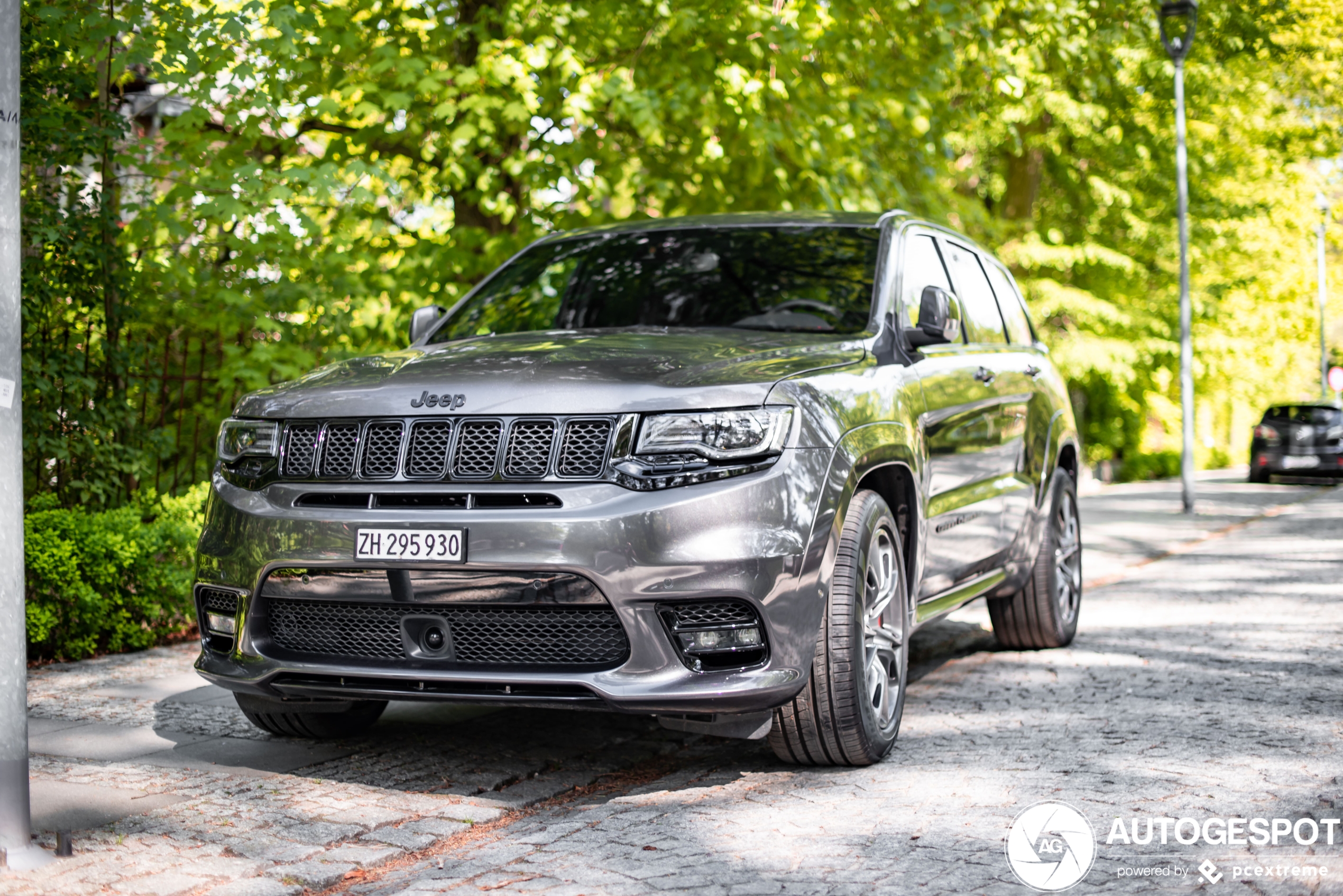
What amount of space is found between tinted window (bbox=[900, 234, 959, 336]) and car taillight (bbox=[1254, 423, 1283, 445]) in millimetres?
23958

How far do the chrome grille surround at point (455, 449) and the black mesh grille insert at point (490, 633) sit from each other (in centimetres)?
39

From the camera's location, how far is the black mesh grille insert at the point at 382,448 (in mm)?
4340

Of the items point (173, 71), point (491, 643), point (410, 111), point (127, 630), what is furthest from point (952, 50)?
point (491, 643)

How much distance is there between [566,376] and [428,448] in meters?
0.47

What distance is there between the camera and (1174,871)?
3670 millimetres

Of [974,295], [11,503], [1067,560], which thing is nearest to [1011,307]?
[974,295]

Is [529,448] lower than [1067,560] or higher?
higher

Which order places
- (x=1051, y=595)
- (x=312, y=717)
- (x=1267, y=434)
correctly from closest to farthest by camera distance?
(x=312, y=717) → (x=1051, y=595) → (x=1267, y=434)

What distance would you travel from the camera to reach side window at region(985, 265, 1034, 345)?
741 cm

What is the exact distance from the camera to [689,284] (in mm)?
5902

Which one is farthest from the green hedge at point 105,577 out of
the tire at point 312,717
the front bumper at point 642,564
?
the front bumper at point 642,564

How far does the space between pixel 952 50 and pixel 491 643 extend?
781 cm

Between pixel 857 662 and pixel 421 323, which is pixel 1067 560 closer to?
pixel 857 662

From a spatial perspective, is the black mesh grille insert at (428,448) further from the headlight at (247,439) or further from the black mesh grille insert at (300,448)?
the headlight at (247,439)
